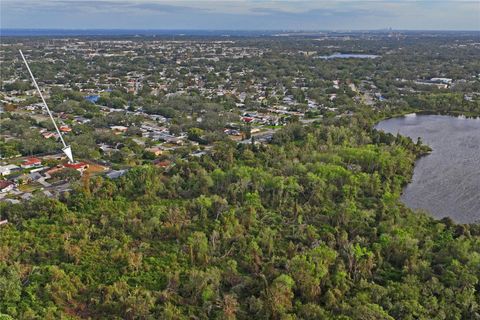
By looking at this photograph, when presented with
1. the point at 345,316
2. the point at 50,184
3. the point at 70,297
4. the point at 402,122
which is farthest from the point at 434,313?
the point at 402,122

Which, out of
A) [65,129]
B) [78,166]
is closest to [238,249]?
[78,166]

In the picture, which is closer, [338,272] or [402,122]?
[338,272]

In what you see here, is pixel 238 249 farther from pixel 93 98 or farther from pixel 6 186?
pixel 93 98

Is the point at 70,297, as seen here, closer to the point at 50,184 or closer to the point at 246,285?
the point at 246,285

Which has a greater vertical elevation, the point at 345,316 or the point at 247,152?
the point at 247,152

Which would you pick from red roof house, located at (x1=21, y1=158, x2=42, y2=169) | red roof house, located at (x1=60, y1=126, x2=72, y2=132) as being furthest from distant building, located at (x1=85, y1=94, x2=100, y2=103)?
red roof house, located at (x1=21, y1=158, x2=42, y2=169)

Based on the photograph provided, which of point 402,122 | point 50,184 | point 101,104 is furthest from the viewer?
point 101,104

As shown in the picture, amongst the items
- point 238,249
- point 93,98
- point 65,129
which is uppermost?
point 93,98
